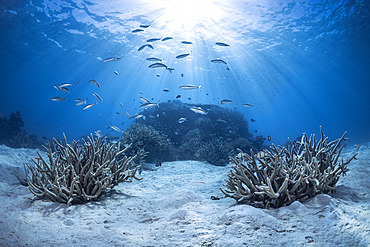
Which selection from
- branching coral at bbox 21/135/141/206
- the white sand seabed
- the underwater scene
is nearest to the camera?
the white sand seabed

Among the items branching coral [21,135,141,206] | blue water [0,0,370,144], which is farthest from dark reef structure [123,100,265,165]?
branching coral [21,135,141,206]

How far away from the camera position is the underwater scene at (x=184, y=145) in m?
2.29

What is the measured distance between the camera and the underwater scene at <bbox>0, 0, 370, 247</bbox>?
2289 millimetres

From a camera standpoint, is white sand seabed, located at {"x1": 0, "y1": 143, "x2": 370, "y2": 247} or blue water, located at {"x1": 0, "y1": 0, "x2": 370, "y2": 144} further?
blue water, located at {"x1": 0, "y1": 0, "x2": 370, "y2": 144}

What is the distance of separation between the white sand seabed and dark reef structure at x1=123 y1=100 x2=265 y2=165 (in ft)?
19.6

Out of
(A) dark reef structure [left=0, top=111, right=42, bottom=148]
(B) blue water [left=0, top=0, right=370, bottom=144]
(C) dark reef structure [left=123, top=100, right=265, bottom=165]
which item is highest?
(B) blue water [left=0, top=0, right=370, bottom=144]

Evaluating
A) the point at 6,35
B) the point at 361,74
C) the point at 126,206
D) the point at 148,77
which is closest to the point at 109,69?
the point at 148,77

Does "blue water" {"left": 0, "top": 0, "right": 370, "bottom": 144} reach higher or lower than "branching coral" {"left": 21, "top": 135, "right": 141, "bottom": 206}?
higher

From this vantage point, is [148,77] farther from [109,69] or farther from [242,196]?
[242,196]

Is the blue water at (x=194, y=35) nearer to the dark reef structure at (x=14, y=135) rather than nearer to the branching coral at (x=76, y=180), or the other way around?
the dark reef structure at (x=14, y=135)

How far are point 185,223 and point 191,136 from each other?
10579mm

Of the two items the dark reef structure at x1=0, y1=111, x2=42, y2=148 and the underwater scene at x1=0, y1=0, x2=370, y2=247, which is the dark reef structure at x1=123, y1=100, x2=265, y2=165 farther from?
the dark reef structure at x1=0, y1=111, x2=42, y2=148

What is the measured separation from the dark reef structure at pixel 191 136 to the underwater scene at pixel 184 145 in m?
0.09

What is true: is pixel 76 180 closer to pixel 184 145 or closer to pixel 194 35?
pixel 184 145
